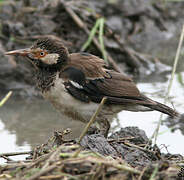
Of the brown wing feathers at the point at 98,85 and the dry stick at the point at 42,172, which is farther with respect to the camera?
the brown wing feathers at the point at 98,85

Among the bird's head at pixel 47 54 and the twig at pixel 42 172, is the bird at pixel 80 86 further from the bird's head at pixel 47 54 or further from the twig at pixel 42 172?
the twig at pixel 42 172

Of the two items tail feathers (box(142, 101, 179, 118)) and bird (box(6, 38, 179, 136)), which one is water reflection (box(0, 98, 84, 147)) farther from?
tail feathers (box(142, 101, 179, 118))

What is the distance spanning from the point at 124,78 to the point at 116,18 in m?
4.57

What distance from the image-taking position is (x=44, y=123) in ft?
19.7

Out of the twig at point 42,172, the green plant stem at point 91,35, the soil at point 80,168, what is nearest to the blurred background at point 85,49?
the green plant stem at point 91,35

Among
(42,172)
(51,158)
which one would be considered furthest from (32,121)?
(42,172)

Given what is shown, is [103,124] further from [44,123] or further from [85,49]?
[85,49]

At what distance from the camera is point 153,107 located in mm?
5070

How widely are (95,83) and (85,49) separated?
2.87 metres

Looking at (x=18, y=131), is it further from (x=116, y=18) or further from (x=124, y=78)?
(x=116, y=18)

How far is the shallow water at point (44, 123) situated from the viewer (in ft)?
17.4

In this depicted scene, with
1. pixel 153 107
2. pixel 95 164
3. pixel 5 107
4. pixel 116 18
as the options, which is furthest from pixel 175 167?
pixel 116 18

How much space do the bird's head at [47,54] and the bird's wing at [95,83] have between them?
11 centimetres

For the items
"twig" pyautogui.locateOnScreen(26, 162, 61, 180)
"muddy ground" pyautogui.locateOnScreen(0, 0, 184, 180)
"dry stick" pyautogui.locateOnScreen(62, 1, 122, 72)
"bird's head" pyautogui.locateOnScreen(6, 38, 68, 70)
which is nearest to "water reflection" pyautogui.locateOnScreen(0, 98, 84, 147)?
"muddy ground" pyautogui.locateOnScreen(0, 0, 184, 180)
